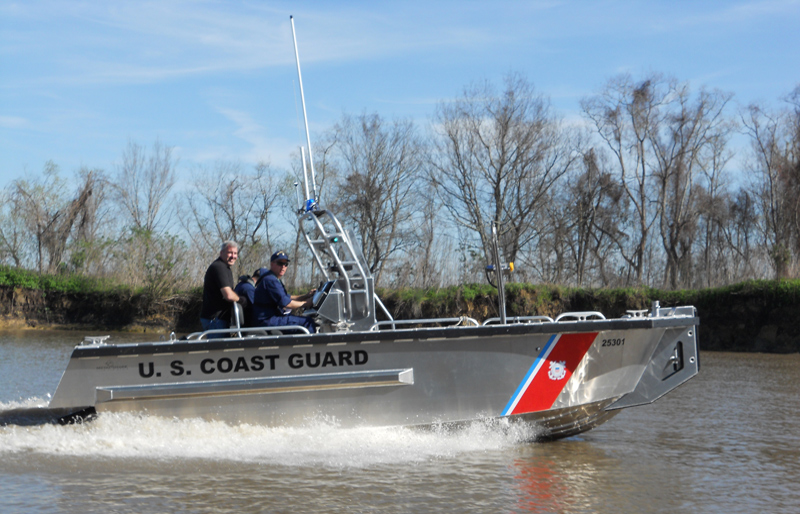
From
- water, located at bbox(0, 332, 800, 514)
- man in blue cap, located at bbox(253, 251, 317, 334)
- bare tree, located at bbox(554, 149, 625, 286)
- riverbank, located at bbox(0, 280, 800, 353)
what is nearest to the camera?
water, located at bbox(0, 332, 800, 514)

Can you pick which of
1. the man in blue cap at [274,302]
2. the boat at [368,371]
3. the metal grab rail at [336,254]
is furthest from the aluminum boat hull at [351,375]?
the metal grab rail at [336,254]

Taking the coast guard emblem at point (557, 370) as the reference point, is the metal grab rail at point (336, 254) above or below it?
above

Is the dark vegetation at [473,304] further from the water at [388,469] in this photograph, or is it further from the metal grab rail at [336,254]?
the metal grab rail at [336,254]

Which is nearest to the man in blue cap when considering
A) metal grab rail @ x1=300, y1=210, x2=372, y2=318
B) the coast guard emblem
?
metal grab rail @ x1=300, y1=210, x2=372, y2=318

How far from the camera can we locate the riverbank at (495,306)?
57.1ft

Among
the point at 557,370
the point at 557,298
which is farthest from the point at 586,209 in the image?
the point at 557,370

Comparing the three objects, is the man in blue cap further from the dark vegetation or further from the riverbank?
the dark vegetation

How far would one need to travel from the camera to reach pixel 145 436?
6.14 metres

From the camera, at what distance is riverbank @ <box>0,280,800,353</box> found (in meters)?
17.4

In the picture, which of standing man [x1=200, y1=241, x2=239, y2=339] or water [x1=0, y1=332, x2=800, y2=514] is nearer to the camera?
water [x1=0, y1=332, x2=800, y2=514]

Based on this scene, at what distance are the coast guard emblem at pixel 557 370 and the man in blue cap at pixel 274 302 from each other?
222 cm

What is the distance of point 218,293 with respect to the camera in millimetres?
6688

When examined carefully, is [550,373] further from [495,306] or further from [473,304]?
[473,304]

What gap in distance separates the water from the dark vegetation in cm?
1083
